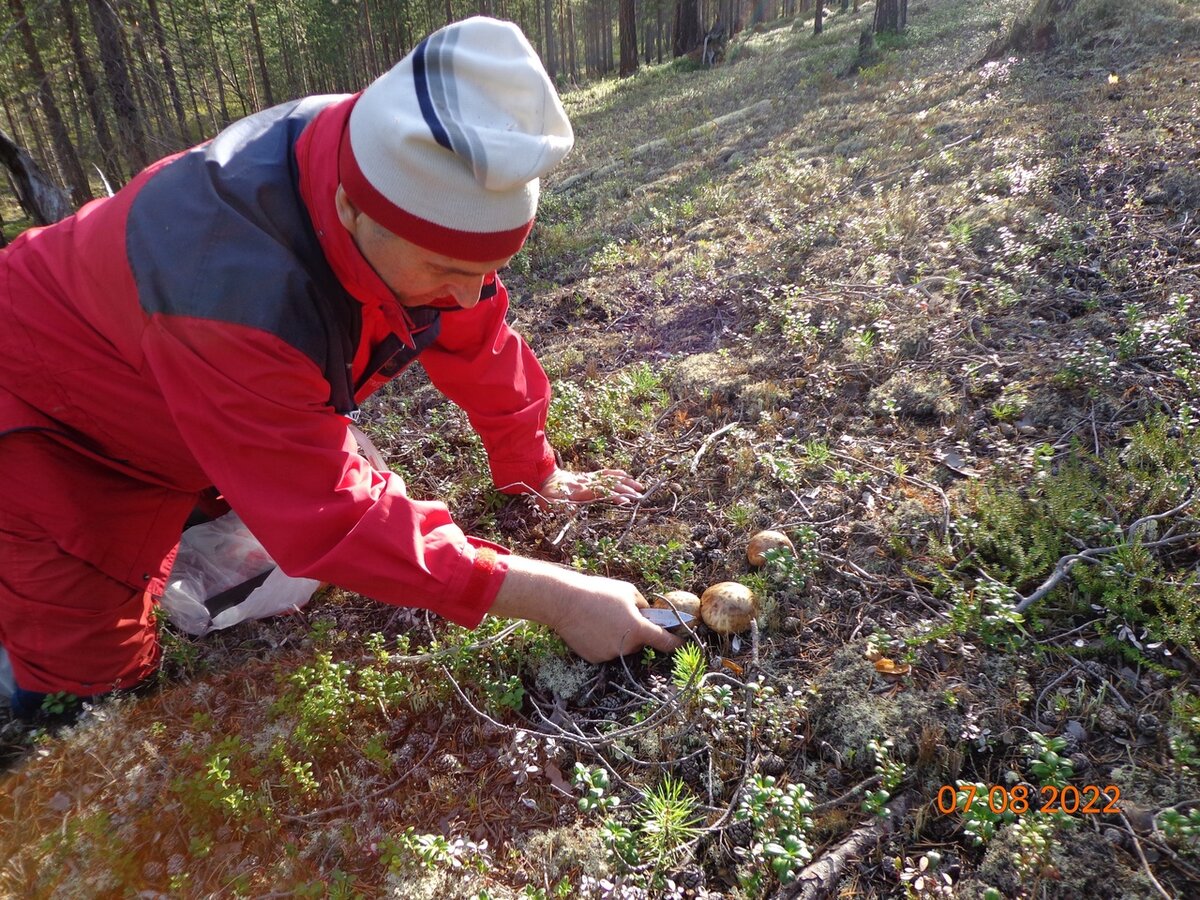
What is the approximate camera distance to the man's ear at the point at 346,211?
6.17ft

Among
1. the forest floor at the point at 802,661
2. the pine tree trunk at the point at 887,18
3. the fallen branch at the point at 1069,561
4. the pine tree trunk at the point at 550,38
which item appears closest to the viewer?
the forest floor at the point at 802,661

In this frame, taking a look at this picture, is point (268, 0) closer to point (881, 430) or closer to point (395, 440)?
point (395, 440)

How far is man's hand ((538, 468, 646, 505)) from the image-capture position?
124 inches

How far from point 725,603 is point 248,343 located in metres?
1.72

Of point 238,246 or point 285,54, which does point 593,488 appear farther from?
point 285,54

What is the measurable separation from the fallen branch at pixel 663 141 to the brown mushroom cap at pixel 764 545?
23.8 ft

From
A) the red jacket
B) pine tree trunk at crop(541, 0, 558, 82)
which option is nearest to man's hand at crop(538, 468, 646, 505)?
the red jacket

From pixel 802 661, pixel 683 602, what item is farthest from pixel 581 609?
pixel 802 661

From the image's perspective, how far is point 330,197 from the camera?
191 cm

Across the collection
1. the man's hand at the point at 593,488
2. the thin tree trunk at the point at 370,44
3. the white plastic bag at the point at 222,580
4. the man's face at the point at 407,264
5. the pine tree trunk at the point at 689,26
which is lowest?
the white plastic bag at the point at 222,580

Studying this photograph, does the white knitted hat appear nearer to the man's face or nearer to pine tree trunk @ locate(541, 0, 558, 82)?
the man's face

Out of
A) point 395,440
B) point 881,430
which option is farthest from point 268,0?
point 881,430

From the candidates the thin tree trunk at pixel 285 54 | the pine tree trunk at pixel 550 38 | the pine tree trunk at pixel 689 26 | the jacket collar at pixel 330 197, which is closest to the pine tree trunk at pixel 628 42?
the pine tree trunk at pixel 689 26

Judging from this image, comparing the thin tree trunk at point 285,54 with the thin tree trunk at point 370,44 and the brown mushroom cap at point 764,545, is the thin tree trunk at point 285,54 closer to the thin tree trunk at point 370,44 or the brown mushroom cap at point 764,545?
the thin tree trunk at point 370,44
